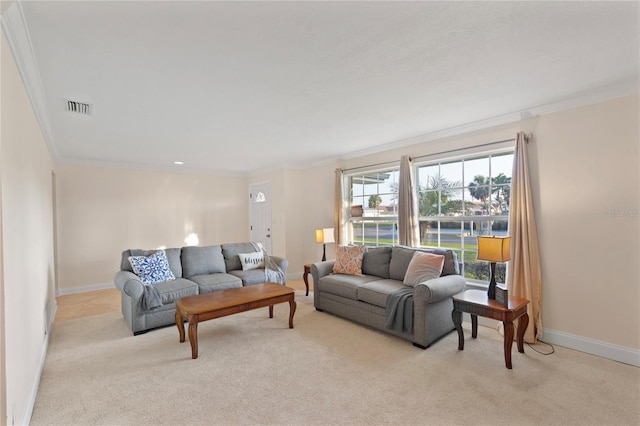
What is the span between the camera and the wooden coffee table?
287 cm

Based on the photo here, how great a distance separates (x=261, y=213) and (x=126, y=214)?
2679mm

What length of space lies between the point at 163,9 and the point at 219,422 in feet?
8.18

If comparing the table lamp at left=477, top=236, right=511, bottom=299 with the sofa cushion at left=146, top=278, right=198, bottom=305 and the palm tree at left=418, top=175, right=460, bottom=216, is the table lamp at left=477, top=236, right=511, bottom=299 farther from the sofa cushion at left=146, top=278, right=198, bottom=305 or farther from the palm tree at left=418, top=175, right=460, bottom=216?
the sofa cushion at left=146, top=278, right=198, bottom=305

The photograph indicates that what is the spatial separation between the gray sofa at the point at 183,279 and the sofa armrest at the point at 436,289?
7.91ft

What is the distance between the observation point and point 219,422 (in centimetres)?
197

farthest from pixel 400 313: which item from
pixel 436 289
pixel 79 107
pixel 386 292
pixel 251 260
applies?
pixel 79 107

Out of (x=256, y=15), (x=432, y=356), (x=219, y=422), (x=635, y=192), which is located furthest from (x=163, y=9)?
(x=635, y=192)

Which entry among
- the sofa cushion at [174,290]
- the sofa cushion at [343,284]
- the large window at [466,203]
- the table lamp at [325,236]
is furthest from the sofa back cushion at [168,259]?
the large window at [466,203]

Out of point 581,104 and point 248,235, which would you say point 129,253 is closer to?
point 248,235

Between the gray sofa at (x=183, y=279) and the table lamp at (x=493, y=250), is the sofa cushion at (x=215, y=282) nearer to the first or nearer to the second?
the gray sofa at (x=183, y=279)

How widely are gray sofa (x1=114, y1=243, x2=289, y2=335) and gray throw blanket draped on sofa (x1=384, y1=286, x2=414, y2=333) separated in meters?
2.09

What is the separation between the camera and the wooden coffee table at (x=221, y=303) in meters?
2.87

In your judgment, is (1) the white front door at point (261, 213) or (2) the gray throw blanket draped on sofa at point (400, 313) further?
(1) the white front door at point (261, 213)

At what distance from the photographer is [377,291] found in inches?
135
